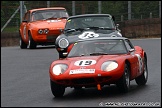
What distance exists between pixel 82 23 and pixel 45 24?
487cm

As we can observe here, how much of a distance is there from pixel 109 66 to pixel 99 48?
1082mm

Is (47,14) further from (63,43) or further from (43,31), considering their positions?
(63,43)

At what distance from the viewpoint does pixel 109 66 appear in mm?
10609

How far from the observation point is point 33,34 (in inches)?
928

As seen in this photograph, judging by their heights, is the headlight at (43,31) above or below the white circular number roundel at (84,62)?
below

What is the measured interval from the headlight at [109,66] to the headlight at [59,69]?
63 centimetres

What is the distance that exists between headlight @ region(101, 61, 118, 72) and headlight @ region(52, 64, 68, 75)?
2.07 feet

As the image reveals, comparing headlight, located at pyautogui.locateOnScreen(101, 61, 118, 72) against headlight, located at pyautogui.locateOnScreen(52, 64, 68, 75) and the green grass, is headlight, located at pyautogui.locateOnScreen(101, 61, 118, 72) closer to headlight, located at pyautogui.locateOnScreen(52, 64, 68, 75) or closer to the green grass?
headlight, located at pyautogui.locateOnScreen(52, 64, 68, 75)

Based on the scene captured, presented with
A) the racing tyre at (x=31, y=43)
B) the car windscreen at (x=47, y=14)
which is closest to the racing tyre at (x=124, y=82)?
the racing tyre at (x=31, y=43)

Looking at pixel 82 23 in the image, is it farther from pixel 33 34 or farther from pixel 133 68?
pixel 133 68

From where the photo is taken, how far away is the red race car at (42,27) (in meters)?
23.3

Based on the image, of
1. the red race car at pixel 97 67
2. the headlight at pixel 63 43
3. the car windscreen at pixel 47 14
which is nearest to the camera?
the red race car at pixel 97 67

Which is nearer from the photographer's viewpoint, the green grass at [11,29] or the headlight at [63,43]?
the headlight at [63,43]

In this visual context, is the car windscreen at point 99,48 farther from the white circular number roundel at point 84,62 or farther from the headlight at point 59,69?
the headlight at point 59,69
